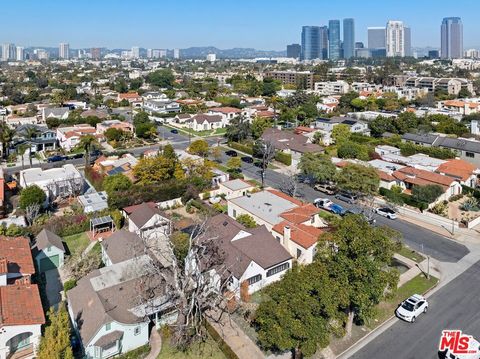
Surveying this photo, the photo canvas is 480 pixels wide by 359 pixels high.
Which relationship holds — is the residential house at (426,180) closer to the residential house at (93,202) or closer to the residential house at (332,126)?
the residential house at (332,126)

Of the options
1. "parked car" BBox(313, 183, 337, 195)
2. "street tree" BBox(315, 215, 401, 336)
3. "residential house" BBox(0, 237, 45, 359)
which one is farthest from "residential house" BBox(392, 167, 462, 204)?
"residential house" BBox(0, 237, 45, 359)

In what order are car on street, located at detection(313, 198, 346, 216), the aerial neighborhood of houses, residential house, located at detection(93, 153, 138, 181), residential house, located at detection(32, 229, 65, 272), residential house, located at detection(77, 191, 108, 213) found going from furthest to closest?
residential house, located at detection(93, 153, 138, 181) → car on street, located at detection(313, 198, 346, 216) → residential house, located at detection(77, 191, 108, 213) → residential house, located at detection(32, 229, 65, 272) → the aerial neighborhood of houses

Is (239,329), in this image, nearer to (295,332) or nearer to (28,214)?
(295,332)

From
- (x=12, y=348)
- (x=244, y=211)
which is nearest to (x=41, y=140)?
(x=244, y=211)

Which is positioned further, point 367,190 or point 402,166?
point 402,166

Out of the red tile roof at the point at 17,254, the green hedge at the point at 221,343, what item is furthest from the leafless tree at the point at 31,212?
the green hedge at the point at 221,343

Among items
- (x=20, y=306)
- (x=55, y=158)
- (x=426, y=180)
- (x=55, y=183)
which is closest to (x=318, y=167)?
(x=426, y=180)

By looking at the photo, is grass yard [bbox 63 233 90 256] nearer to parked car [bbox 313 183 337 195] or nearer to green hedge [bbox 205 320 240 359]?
green hedge [bbox 205 320 240 359]
